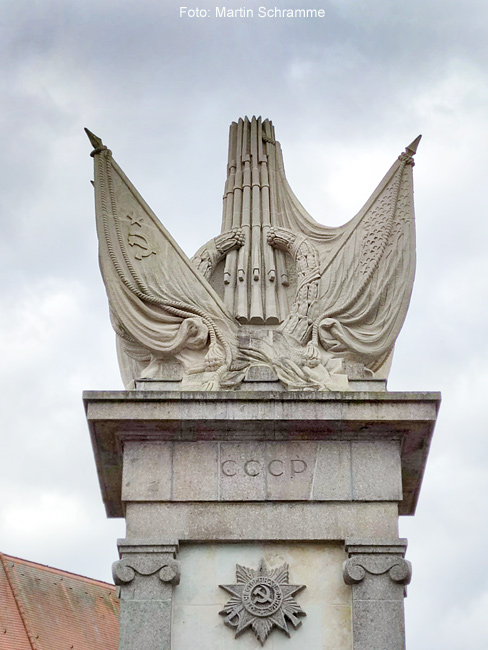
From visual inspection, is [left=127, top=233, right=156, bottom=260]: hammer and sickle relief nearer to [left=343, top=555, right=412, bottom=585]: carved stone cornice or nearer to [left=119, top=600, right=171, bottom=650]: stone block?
[left=119, top=600, right=171, bottom=650]: stone block

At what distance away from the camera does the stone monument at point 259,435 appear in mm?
16016

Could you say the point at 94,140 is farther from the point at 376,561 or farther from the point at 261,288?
the point at 376,561

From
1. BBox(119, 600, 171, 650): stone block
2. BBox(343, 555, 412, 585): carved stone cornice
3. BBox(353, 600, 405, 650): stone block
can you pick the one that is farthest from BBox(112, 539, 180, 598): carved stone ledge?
BBox(353, 600, 405, 650): stone block

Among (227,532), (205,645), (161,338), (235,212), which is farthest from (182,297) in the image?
(205,645)

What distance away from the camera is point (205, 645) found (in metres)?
15.9

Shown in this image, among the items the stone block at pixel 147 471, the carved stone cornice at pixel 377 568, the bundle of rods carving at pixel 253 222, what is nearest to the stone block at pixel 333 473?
the carved stone cornice at pixel 377 568

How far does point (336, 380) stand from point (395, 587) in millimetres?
3146

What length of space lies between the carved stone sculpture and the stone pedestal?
88 cm

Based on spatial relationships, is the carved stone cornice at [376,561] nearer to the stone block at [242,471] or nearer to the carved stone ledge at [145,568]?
the stone block at [242,471]

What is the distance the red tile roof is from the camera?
36.4 m

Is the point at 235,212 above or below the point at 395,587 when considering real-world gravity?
above

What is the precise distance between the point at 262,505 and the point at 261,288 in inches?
157

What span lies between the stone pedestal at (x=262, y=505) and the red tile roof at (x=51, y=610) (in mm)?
20661

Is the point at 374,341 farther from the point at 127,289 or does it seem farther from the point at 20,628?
the point at 20,628
